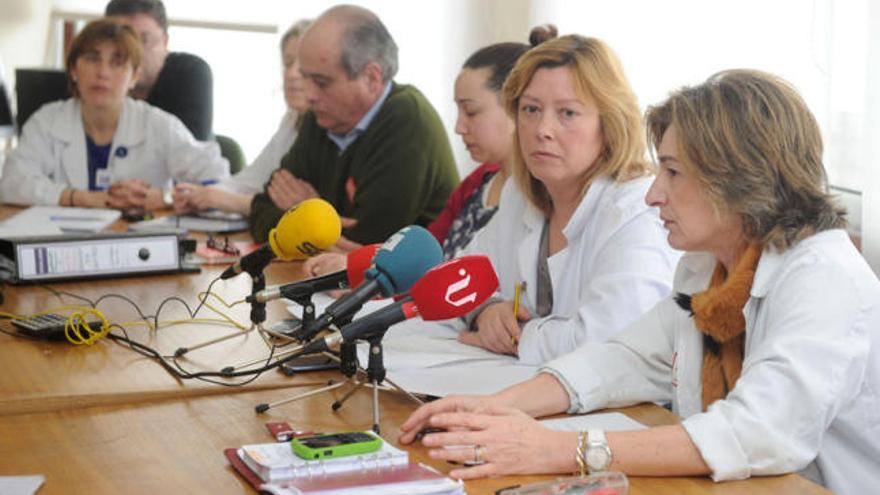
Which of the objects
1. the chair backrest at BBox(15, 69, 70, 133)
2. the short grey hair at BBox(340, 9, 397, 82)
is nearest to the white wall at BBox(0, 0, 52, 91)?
the chair backrest at BBox(15, 69, 70, 133)

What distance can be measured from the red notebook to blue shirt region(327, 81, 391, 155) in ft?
7.25

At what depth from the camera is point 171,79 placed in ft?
17.1

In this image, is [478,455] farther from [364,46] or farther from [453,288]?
[364,46]

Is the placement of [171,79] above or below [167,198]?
above

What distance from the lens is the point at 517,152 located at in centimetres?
261

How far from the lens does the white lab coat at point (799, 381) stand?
1.54 metres

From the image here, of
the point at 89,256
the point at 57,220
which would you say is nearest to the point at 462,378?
the point at 89,256

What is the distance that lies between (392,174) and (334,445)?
1.98 m

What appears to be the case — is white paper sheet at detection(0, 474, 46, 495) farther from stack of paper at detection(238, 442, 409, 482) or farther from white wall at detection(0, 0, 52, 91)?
white wall at detection(0, 0, 52, 91)

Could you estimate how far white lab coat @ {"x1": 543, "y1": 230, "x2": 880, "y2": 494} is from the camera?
154 cm

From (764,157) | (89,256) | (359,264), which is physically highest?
(764,157)

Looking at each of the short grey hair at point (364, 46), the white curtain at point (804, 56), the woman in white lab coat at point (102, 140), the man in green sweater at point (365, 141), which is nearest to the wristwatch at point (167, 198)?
the woman in white lab coat at point (102, 140)

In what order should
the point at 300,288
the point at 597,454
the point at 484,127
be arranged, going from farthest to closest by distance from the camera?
the point at 484,127, the point at 300,288, the point at 597,454

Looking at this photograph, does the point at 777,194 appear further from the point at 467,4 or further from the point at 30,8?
the point at 30,8
